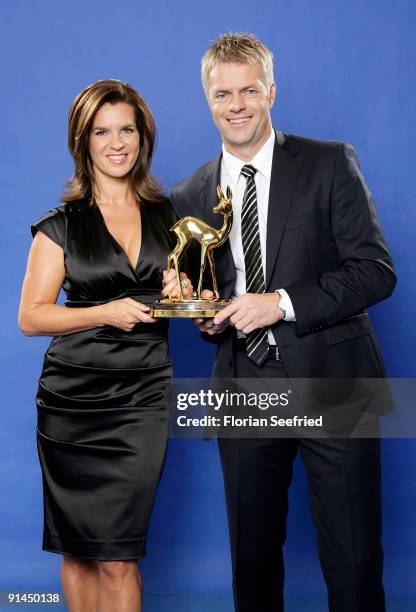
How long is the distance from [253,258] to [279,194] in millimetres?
191

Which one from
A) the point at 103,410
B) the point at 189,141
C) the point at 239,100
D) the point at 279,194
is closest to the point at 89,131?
the point at 239,100

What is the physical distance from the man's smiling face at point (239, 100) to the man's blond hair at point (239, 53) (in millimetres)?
13

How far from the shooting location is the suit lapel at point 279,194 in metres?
2.44

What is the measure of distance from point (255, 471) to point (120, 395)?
463 mm

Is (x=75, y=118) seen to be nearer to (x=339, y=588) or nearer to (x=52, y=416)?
(x=52, y=416)

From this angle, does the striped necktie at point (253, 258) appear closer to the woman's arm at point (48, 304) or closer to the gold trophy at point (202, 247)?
the gold trophy at point (202, 247)

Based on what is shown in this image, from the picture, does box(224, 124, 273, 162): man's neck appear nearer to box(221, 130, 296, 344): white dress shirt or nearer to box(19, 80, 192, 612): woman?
box(221, 130, 296, 344): white dress shirt

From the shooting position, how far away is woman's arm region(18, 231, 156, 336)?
95.3 inches

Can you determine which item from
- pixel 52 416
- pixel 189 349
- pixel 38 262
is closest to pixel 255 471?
pixel 52 416

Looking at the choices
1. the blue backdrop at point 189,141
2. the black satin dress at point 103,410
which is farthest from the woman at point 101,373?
the blue backdrop at point 189,141

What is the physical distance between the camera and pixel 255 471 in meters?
2.58

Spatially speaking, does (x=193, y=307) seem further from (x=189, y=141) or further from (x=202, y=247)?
(x=189, y=141)

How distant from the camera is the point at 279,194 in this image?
8.09ft

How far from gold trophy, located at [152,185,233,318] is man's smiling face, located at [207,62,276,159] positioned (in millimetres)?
176
